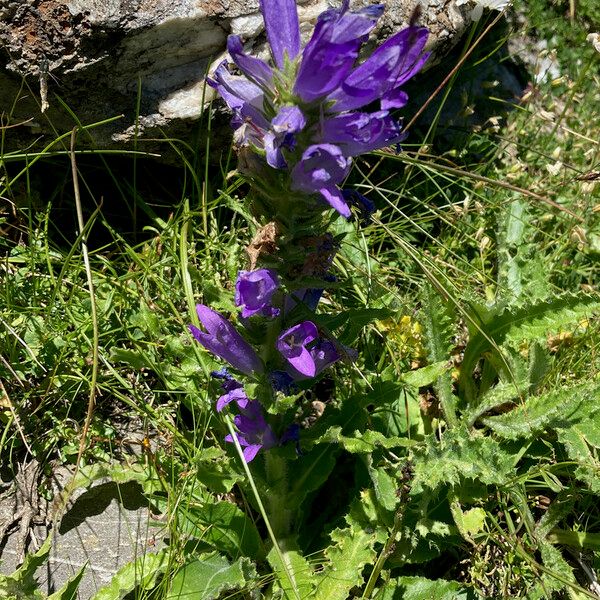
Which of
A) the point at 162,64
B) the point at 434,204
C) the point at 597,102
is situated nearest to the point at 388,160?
the point at 434,204

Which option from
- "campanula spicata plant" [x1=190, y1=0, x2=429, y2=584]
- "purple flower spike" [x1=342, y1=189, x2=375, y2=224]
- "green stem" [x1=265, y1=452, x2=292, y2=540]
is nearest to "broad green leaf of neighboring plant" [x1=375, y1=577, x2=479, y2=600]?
"green stem" [x1=265, y1=452, x2=292, y2=540]

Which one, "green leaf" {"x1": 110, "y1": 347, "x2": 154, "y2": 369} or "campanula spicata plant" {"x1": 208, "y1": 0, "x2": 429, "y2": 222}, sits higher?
"campanula spicata plant" {"x1": 208, "y1": 0, "x2": 429, "y2": 222}

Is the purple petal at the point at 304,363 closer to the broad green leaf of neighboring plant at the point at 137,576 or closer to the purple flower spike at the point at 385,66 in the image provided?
the purple flower spike at the point at 385,66

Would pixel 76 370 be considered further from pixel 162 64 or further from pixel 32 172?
pixel 162 64

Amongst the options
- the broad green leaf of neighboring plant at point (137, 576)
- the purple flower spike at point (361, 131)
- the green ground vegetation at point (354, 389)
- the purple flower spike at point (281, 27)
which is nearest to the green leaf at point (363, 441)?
the green ground vegetation at point (354, 389)

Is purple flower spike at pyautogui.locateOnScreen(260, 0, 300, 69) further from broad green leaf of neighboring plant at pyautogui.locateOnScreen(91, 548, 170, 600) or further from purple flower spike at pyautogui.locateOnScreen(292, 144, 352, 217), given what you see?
broad green leaf of neighboring plant at pyautogui.locateOnScreen(91, 548, 170, 600)
